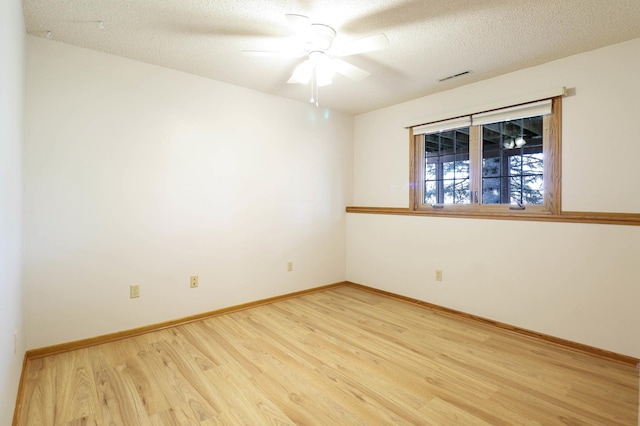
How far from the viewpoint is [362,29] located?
222cm

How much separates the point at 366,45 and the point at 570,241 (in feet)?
7.37

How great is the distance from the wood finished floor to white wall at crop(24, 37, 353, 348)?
0.43 m

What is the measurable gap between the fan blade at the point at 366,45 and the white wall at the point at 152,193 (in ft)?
5.43

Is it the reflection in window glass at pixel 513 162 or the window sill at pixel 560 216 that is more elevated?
the reflection in window glass at pixel 513 162

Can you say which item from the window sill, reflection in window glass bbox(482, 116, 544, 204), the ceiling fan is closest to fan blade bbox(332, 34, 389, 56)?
the ceiling fan

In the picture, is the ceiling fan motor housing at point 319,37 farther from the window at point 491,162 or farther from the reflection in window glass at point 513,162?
the reflection in window glass at point 513,162

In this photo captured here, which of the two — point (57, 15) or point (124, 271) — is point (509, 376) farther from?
point (57, 15)

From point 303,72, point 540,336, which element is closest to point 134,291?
point 303,72

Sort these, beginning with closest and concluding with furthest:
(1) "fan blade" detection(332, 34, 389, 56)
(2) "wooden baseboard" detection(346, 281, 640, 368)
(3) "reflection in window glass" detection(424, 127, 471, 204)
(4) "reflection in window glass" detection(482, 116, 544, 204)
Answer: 1. (1) "fan blade" detection(332, 34, 389, 56)
2. (2) "wooden baseboard" detection(346, 281, 640, 368)
3. (4) "reflection in window glass" detection(482, 116, 544, 204)
4. (3) "reflection in window glass" detection(424, 127, 471, 204)

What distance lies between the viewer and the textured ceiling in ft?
6.42

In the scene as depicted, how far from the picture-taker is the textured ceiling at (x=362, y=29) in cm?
196

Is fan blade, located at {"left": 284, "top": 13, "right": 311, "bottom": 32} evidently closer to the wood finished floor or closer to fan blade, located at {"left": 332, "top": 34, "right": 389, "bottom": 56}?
fan blade, located at {"left": 332, "top": 34, "right": 389, "bottom": 56}

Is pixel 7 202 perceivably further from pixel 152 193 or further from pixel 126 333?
pixel 126 333

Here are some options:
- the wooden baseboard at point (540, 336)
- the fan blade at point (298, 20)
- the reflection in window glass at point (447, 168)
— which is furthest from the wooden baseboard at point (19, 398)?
the reflection in window glass at point (447, 168)
